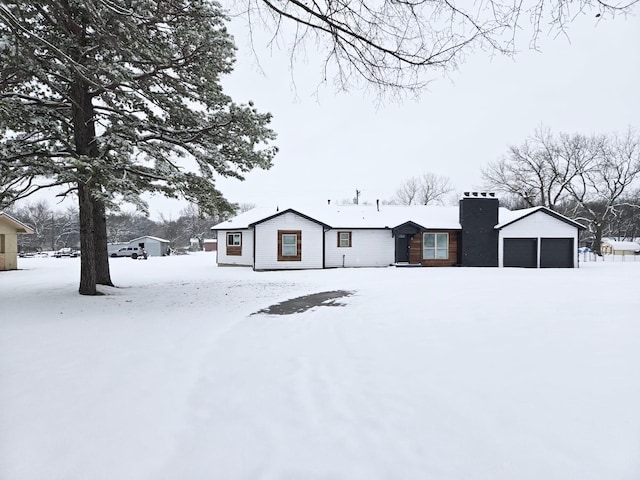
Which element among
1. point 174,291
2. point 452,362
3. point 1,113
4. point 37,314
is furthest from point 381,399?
point 174,291

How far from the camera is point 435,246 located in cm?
2428

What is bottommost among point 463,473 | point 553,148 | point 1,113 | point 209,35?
point 463,473

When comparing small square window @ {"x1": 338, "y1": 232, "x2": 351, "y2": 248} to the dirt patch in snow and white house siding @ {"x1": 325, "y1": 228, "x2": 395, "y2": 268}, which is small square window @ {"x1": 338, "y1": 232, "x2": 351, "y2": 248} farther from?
the dirt patch in snow

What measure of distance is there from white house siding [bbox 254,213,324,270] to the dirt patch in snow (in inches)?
392

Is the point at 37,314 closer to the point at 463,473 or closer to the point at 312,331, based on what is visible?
the point at 312,331

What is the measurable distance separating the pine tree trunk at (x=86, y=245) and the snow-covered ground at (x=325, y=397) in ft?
11.8

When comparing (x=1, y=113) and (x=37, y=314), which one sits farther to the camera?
(x=37, y=314)

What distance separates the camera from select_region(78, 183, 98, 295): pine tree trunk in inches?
434

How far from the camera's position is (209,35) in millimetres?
8992

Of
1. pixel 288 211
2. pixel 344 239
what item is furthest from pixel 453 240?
pixel 288 211

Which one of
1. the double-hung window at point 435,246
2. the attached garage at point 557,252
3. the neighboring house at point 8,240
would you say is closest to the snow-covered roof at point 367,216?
the double-hung window at point 435,246

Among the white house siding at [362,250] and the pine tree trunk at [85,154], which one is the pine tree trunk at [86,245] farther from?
the white house siding at [362,250]

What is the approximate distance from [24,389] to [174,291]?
880 centimetres

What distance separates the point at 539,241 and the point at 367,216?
11269 millimetres
